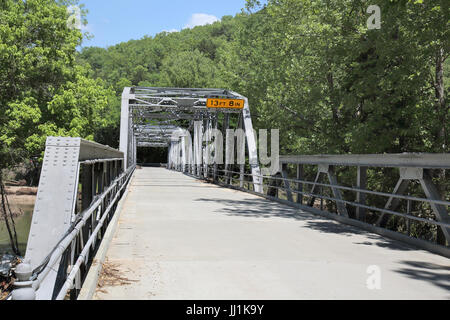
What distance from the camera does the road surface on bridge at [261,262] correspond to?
4.84 m

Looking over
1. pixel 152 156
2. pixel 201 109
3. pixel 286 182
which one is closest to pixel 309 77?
pixel 201 109

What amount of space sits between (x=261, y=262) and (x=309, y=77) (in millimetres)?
20062

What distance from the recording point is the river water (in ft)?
76.0

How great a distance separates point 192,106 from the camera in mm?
29516

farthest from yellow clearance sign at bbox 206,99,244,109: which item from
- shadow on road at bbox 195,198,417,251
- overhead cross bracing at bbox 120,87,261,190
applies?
shadow on road at bbox 195,198,417,251

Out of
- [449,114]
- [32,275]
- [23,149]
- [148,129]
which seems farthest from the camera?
[148,129]

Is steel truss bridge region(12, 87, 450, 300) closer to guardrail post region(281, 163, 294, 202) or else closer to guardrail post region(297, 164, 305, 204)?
guardrail post region(297, 164, 305, 204)

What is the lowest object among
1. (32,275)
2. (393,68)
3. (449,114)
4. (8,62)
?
(32,275)

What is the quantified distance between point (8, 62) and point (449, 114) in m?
19.0

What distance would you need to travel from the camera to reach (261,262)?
625cm

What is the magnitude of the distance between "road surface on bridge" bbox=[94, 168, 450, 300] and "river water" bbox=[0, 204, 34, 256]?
14.7 m

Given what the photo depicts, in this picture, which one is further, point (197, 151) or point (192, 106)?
point (197, 151)

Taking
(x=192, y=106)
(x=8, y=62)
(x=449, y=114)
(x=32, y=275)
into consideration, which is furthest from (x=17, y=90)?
(x=32, y=275)
